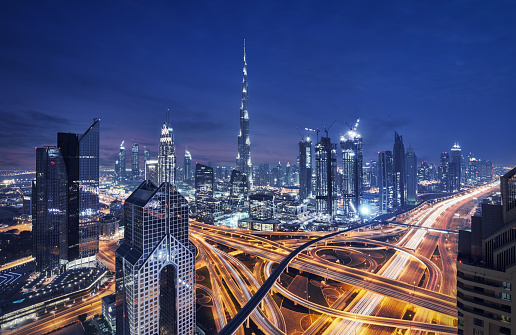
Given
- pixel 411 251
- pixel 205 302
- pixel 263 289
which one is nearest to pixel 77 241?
pixel 205 302

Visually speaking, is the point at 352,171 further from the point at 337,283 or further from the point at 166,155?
the point at 166,155

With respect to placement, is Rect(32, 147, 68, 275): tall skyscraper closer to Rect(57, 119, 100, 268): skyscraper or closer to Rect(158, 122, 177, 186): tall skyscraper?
Rect(57, 119, 100, 268): skyscraper

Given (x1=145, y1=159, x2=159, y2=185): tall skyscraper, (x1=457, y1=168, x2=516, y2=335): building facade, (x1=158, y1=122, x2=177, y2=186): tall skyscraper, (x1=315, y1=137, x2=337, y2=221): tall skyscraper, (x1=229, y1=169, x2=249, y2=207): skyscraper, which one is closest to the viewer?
(x1=457, y1=168, x2=516, y2=335): building facade

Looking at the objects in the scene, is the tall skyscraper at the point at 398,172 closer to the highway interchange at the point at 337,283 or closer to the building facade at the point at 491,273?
the highway interchange at the point at 337,283

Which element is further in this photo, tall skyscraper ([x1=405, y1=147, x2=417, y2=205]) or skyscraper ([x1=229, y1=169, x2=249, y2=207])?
tall skyscraper ([x1=405, y1=147, x2=417, y2=205])

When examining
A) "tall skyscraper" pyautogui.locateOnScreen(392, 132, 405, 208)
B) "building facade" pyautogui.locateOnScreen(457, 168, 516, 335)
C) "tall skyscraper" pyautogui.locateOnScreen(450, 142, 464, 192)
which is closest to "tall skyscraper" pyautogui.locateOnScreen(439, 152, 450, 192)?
"tall skyscraper" pyautogui.locateOnScreen(450, 142, 464, 192)

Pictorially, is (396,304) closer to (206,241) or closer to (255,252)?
(255,252)
